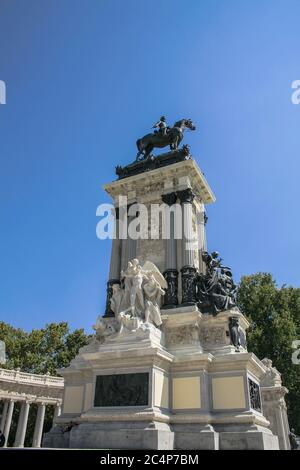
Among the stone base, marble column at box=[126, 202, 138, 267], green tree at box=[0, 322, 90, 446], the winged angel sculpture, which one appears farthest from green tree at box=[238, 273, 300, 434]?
the stone base

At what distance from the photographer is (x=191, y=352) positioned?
1277 cm

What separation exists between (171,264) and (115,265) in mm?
2942

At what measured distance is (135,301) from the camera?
14.0 metres

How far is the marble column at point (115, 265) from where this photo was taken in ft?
52.6

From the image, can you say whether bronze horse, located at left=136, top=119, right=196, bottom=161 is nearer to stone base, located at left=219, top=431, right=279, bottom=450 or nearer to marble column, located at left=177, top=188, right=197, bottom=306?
marble column, located at left=177, top=188, right=197, bottom=306

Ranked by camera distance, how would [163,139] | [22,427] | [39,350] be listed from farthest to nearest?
[39,350], [22,427], [163,139]

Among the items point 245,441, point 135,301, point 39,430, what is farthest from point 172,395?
point 39,430

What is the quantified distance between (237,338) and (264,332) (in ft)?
72.7

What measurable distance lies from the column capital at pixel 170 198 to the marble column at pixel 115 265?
2617mm

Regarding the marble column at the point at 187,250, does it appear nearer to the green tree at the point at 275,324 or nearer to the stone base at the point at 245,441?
the stone base at the point at 245,441

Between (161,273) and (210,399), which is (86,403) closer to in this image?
(210,399)

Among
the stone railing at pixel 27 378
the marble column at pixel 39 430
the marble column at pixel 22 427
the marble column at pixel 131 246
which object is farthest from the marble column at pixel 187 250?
the marble column at pixel 39 430

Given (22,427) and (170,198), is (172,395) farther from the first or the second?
(22,427)

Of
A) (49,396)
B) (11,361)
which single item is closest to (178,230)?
(49,396)
